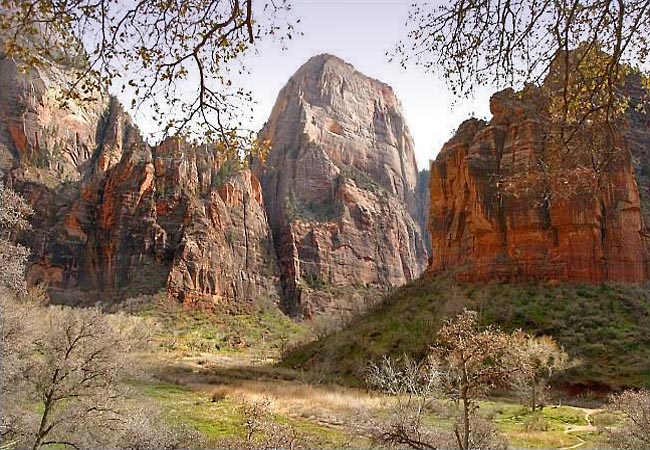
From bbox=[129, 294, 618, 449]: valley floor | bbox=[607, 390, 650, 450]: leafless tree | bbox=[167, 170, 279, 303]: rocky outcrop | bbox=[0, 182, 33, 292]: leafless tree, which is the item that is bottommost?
bbox=[129, 294, 618, 449]: valley floor

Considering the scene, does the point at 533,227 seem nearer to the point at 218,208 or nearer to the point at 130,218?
the point at 218,208

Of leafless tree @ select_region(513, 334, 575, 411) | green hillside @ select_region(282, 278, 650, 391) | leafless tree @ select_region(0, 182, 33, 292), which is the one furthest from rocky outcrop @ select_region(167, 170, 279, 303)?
leafless tree @ select_region(0, 182, 33, 292)

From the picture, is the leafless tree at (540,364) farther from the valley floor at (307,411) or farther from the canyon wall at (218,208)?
the canyon wall at (218,208)

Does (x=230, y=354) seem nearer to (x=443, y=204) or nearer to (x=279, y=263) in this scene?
(x=443, y=204)

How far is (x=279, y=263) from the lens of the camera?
265 ft

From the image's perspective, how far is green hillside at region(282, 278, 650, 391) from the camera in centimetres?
2366

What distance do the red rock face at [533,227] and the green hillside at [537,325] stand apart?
1.30m

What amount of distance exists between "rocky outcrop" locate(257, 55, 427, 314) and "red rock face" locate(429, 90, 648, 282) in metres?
42.4

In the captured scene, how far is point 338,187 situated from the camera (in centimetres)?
8944

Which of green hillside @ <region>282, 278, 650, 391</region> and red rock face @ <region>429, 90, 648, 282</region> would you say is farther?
red rock face @ <region>429, 90, 648, 282</region>

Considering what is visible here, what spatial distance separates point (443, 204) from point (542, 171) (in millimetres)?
34399

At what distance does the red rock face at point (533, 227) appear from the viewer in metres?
31.5

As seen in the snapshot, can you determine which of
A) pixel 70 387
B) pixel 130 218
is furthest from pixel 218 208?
pixel 70 387

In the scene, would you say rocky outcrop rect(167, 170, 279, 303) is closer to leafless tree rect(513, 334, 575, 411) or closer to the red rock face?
the red rock face
